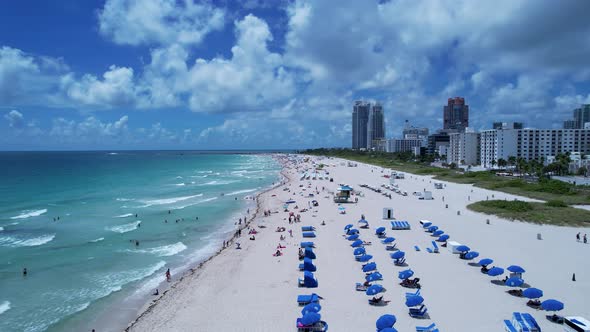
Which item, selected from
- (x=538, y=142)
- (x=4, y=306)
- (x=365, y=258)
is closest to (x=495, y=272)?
(x=365, y=258)

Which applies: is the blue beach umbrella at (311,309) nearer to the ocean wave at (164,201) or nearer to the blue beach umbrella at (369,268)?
the blue beach umbrella at (369,268)

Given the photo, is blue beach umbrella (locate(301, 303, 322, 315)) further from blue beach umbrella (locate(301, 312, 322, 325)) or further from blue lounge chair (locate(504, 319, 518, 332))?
blue lounge chair (locate(504, 319, 518, 332))

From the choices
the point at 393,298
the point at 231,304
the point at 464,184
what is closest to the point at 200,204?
the point at 231,304

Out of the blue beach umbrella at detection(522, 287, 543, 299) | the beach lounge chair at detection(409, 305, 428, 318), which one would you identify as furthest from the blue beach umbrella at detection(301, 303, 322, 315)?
the blue beach umbrella at detection(522, 287, 543, 299)

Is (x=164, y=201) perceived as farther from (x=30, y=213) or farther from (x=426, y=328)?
(x=426, y=328)

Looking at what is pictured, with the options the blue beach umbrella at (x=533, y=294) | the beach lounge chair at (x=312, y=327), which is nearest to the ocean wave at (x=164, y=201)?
the beach lounge chair at (x=312, y=327)
